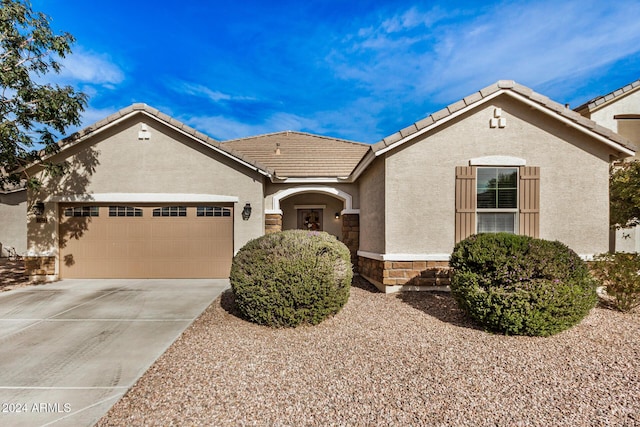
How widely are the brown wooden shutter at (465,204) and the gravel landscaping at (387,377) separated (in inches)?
106

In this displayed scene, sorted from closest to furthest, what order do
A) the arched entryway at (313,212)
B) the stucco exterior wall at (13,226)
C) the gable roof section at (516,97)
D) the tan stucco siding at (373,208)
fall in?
the gable roof section at (516,97), the tan stucco siding at (373,208), the arched entryway at (313,212), the stucco exterior wall at (13,226)

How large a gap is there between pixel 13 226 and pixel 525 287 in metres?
22.1

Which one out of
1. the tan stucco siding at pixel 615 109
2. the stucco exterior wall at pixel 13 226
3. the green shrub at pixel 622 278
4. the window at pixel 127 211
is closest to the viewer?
the green shrub at pixel 622 278

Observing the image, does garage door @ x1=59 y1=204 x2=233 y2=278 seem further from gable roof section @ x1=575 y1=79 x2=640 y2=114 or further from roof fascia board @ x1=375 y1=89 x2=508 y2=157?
gable roof section @ x1=575 y1=79 x2=640 y2=114

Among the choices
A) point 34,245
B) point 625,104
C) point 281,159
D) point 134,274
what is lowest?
point 134,274

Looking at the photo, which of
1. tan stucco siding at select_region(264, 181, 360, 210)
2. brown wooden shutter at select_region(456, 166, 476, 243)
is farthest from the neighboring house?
tan stucco siding at select_region(264, 181, 360, 210)

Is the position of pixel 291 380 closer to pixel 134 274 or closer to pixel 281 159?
pixel 134 274

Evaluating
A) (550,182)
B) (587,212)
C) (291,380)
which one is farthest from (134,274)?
(587,212)

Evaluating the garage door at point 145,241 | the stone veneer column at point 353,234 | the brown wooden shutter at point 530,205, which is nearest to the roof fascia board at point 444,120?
the brown wooden shutter at point 530,205

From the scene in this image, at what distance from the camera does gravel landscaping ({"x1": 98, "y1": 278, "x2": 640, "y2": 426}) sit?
2.69 m

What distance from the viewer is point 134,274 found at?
895cm

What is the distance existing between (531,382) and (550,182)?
5708 millimetres

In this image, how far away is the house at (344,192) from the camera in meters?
7.06

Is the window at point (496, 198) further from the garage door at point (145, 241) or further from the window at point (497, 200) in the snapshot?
the garage door at point (145, 241)
